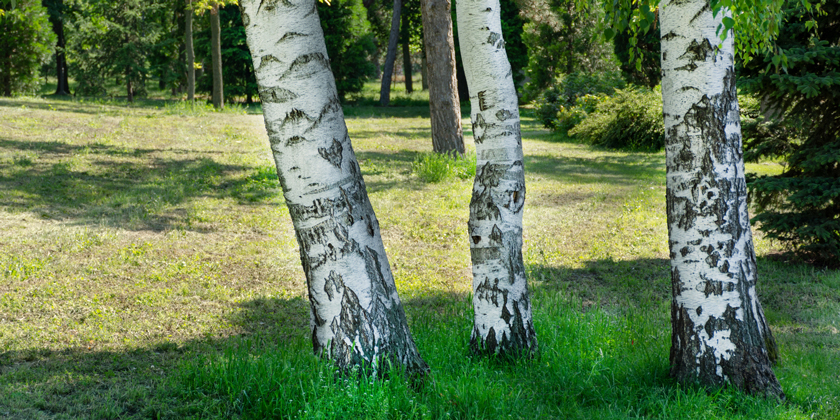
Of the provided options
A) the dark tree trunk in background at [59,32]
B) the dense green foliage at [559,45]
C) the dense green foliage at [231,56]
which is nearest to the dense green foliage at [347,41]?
the dense green foliage at [231,56]

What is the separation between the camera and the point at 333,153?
319 centimetres

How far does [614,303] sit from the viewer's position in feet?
18.3

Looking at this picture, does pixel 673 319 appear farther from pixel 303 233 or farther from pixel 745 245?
pixel 303 233

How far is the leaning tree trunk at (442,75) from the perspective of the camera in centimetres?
1108

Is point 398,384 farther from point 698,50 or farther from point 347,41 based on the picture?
point 347,41

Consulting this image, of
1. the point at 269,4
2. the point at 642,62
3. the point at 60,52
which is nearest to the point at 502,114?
the point at 269,4

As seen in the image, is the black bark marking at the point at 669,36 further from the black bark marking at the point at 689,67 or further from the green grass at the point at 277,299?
the green grass at the point at 277,299

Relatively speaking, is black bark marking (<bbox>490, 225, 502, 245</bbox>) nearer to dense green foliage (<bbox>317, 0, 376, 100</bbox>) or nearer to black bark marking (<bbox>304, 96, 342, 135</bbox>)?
black bark marking (<bbox>304, 96, 342, 135</bbox>)

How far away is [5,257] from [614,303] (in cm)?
568

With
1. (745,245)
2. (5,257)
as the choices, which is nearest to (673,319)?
(745,245)

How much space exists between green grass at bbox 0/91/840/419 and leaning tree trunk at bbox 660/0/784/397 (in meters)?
0.21

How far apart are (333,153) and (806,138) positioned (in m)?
6.07

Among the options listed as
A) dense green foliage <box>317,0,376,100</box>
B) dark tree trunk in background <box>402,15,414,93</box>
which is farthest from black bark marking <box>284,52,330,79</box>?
dark tree trunk in background <box>402,15,414,93</box>

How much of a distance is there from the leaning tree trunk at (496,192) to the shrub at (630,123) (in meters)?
12.6
